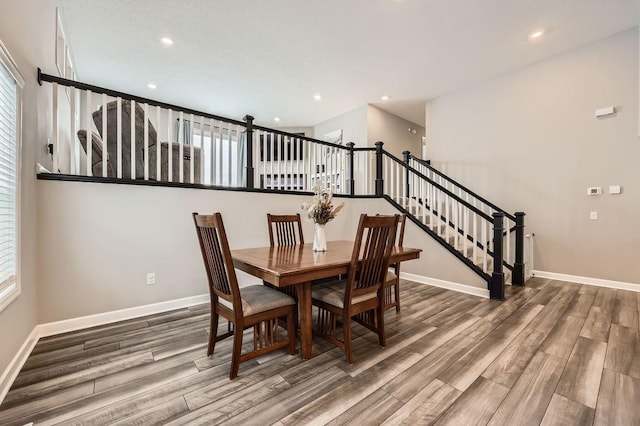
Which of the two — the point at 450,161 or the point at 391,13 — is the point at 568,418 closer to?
the point at 391,13

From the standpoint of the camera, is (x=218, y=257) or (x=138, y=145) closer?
(x=218, y=257)

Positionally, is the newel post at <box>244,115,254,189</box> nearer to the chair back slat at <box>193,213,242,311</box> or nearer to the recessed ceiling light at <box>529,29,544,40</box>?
the chair back slat at <box>193,213,242,311</box>

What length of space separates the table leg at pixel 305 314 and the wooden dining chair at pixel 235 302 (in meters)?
0.09

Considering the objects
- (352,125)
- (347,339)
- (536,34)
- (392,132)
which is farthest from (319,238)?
(392,132)

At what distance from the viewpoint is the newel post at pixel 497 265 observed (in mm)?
3189

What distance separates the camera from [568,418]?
4.50 ft

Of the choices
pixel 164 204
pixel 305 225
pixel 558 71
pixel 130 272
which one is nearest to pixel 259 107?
pixel 305 225

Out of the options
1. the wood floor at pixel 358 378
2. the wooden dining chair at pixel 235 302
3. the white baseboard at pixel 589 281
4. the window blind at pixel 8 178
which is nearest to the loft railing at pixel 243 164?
the white baseboard at pixel 589 281

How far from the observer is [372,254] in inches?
76.1

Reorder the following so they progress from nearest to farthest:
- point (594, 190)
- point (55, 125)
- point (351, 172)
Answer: point (55, 125) < point (594, 190) < point (351, 172)

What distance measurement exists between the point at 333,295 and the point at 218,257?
857 mm

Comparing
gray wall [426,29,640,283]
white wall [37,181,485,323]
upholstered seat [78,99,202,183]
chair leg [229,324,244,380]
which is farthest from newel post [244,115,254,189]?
gray wall [426,29,640,283]

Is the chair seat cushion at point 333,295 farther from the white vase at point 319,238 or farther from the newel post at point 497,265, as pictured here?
the newel post at point 497,265

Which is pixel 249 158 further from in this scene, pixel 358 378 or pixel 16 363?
pixel 358 378
